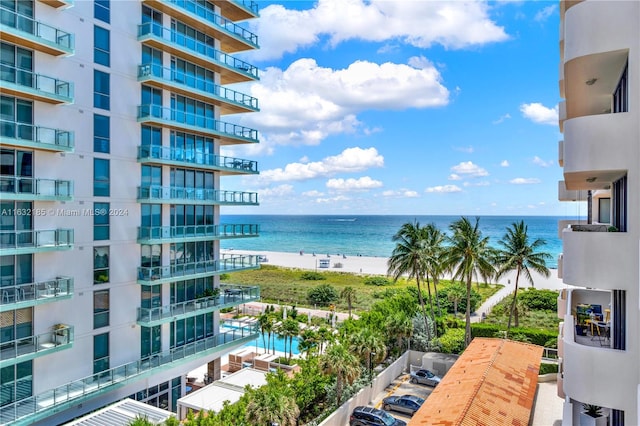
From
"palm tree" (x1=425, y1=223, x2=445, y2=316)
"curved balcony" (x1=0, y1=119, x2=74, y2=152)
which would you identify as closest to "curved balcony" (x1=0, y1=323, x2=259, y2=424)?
"curved balcony" (x1=0, y1=119, x2=74, y2=152)

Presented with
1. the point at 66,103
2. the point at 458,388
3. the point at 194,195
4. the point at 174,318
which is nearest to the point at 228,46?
the point at 194,195

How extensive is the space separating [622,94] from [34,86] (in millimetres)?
21629

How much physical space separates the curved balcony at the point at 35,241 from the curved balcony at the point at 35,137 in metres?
3.05

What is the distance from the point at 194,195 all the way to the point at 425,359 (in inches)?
770

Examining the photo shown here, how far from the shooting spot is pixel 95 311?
23.2 metres

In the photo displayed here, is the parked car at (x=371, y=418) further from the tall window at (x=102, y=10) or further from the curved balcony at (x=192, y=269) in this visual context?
the tall window at (x=102, y=10)

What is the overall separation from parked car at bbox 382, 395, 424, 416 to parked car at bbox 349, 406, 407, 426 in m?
1.70

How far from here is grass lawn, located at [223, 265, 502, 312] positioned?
58.0 meters

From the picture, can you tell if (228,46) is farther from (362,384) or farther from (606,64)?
(606,64)

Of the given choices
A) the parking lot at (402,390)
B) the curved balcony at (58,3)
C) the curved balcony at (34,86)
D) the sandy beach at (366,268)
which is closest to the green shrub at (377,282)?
the sandy beach at (366,268)

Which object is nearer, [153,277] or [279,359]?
[153,277]

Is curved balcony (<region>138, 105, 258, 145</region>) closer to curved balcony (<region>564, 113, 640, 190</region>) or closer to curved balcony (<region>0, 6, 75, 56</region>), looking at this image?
curved balcony (<region>0, 6, 75, 56</region>)

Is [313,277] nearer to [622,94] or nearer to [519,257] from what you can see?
[519,257]

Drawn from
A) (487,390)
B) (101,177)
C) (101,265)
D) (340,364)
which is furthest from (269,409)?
(101,177)
